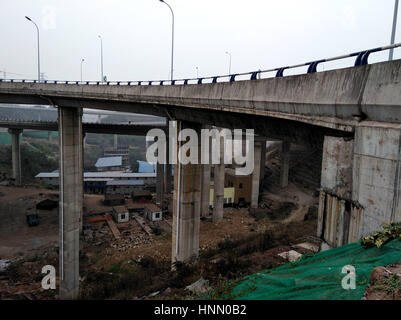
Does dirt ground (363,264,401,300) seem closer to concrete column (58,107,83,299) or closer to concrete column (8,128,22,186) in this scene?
concrete column (58,107,83,299)

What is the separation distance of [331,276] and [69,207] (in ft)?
70.8

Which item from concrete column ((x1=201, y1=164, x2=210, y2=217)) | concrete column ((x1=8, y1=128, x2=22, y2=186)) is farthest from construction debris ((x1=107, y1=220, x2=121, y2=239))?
concrete column ((x1=8, y1=128, x2=22, y2=186))

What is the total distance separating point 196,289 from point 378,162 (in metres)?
8.89

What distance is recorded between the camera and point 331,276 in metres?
5.54

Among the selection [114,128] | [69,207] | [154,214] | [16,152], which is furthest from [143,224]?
[16,152]

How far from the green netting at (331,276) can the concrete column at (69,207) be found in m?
19.6

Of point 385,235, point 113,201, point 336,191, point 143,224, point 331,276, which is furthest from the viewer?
point 113,201

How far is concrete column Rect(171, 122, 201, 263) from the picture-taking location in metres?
17.4

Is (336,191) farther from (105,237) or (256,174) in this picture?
(256,174)

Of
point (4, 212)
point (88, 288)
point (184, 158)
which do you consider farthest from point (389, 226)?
point (4, 212)

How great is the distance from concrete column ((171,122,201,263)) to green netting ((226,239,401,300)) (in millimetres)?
10956

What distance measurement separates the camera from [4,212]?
1551 inches

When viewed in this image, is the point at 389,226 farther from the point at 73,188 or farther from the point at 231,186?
the point at 231,186

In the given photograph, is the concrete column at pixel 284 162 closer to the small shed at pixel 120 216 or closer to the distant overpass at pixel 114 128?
the distant overpass at pixel 114 128
